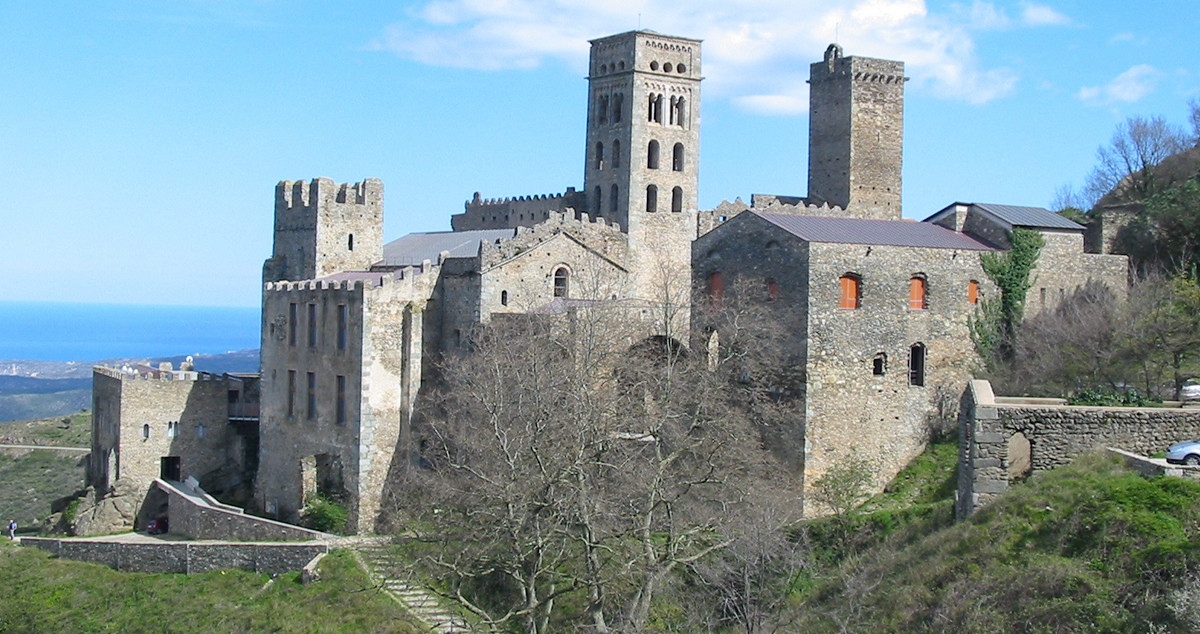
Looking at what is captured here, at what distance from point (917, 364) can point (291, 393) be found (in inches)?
843

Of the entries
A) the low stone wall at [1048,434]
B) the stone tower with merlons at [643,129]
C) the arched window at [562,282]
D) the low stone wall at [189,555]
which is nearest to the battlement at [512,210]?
the stone tower with merlons at [643,129]

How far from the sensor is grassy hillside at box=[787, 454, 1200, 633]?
20344 millimetres

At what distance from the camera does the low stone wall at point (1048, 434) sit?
84.1 ft

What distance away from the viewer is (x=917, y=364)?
38688 mm

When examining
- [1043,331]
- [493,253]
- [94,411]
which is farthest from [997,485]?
[94,411]

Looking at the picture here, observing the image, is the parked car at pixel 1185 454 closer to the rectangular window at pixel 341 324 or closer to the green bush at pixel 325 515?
the green bush at pixel 325 515

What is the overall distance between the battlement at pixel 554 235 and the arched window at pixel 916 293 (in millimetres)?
12683

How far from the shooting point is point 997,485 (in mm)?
25562

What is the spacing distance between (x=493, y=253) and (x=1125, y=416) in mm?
23287

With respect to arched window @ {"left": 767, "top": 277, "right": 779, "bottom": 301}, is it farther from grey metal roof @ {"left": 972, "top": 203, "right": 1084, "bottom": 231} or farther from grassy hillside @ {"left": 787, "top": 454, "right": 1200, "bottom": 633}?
grassy hillside @ {"left": 787, "top": 454, "right": 1200, "bottom": 633}

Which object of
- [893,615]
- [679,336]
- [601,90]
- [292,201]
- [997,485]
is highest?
[601,90]

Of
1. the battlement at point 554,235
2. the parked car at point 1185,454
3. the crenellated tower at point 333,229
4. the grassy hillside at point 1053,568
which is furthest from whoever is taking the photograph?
the crenellated tower at point 333,229

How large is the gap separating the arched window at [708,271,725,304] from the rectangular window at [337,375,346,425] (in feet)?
40.1

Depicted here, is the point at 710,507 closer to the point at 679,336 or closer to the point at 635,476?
the point at 635,476
